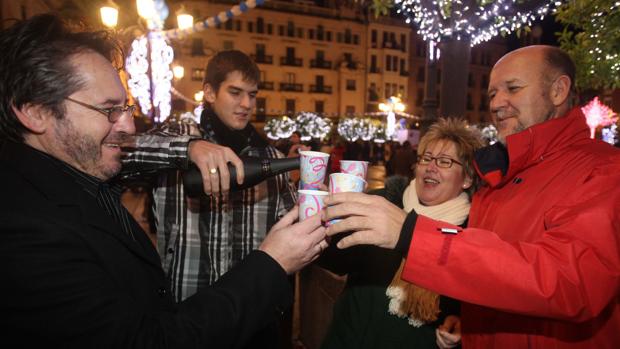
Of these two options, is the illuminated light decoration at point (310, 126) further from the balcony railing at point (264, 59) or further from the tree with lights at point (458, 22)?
the tree with lights at point (458, 22)

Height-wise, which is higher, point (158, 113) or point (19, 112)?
point (158, 113)

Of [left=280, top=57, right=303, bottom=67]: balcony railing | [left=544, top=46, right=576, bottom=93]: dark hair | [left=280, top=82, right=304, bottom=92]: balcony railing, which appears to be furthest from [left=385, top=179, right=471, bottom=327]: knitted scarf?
[left=280, top=57, right=303, bottom=67]: balcony railing

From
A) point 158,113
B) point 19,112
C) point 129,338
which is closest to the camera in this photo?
point 129,338

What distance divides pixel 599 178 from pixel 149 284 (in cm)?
197

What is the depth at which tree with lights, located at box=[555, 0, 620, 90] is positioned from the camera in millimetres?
3799

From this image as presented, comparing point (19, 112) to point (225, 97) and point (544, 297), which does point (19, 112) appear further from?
point (544, 297)

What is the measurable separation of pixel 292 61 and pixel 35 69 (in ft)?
163

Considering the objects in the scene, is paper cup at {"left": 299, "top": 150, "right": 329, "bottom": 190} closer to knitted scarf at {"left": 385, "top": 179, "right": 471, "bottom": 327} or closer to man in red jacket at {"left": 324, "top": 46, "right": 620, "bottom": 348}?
man in red jacket at {"left": 324, "top": 46, "right": 620, "bottom": 348}

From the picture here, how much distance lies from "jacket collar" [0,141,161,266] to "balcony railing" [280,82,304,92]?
48.6 meters

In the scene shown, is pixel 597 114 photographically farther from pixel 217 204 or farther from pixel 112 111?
pixel 112 111

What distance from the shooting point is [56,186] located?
4.25ft

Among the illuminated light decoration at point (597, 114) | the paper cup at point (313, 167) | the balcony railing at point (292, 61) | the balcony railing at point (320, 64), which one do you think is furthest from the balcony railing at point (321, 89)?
the paper cup at point (313, 167)

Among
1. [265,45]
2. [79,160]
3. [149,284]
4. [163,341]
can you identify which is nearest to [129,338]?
[163,341]

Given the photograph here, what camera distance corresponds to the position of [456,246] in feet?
4.24
